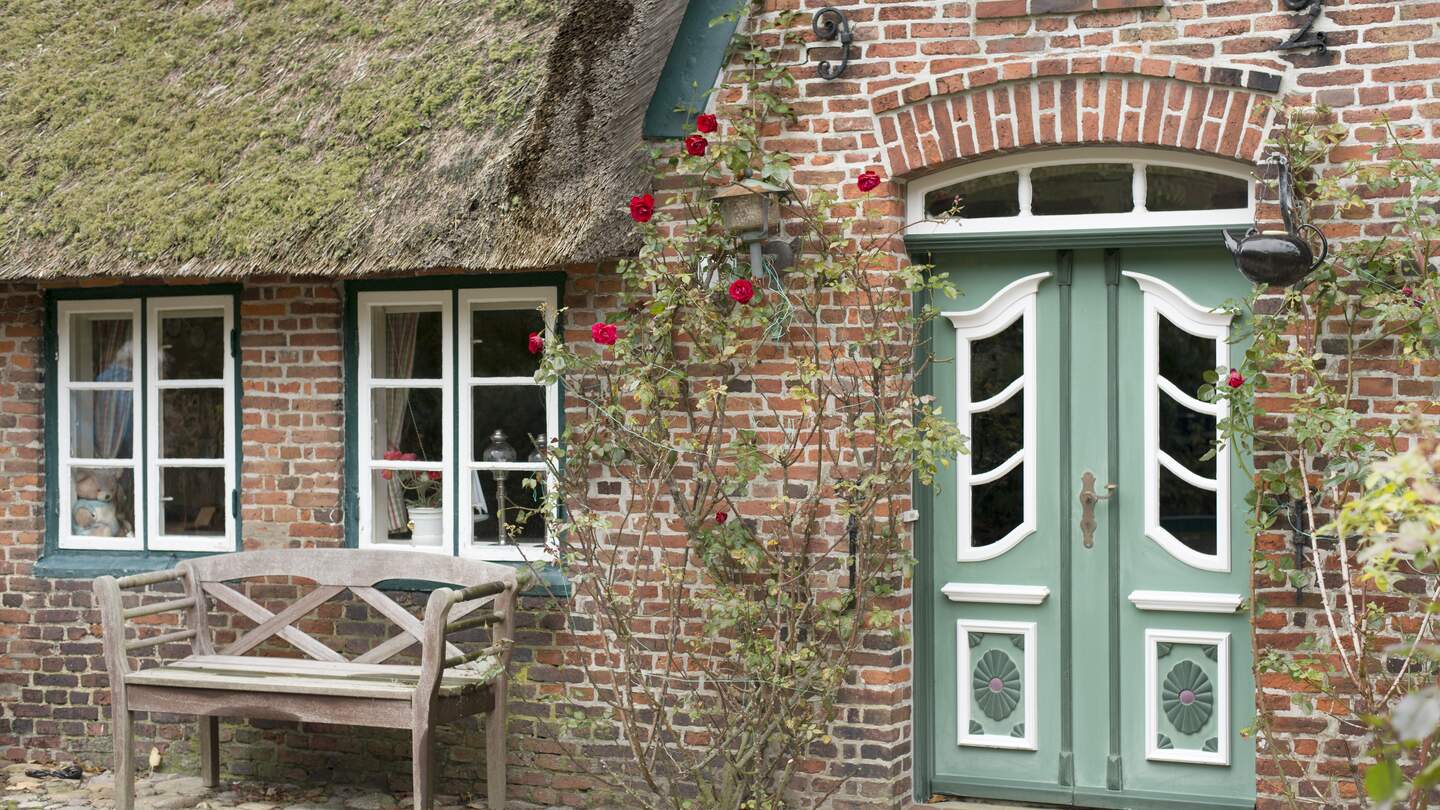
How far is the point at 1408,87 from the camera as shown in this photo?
505 cm

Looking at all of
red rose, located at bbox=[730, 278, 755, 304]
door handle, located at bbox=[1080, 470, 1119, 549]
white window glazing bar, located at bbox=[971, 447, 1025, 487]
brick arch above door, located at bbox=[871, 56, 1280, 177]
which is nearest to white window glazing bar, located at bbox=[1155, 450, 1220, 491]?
door handle, located at bbox=[1080, 470, 1119, 549]

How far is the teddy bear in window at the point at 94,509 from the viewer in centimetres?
725

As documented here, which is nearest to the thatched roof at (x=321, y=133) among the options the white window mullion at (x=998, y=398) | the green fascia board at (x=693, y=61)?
the green fascia board at (x=693, y=61)

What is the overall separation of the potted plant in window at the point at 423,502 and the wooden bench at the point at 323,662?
0.90 ft

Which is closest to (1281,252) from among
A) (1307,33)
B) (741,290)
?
(1307,33)

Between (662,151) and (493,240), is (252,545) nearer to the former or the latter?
(493,240)

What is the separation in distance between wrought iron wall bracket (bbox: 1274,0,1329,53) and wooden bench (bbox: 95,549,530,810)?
3439 millimetres

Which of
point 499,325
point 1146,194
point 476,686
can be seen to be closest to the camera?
point 1146,194

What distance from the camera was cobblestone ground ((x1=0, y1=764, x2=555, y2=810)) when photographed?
6.41 metres

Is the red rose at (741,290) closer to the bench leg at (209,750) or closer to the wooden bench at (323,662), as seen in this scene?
the wooden bench at (323,662)

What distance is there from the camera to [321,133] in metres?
6.55

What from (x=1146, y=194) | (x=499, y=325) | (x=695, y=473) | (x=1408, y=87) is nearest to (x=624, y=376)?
(x=695, y=473)

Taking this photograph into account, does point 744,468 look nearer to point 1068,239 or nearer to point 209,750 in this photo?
point 1068,239

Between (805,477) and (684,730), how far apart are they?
111cm
